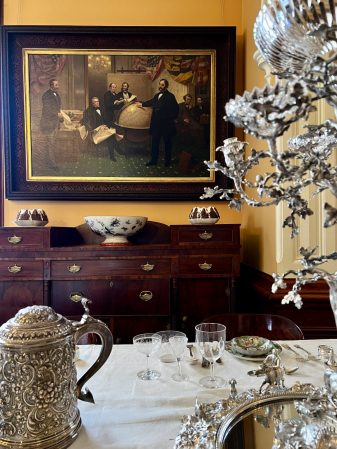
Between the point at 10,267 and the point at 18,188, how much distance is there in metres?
0.72

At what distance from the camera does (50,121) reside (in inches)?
94.7

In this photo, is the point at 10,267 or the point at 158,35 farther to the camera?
the point at 158,35

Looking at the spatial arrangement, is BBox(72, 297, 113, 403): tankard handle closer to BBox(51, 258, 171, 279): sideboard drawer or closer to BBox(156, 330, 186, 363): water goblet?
BBox(156, 330, 186, 363): water goblet

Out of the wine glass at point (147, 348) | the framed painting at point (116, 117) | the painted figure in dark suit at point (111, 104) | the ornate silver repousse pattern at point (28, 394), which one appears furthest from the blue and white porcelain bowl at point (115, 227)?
the ornate silver repousse pattern at point (28, 394)

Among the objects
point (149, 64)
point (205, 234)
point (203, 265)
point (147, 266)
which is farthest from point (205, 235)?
point (149, 64)

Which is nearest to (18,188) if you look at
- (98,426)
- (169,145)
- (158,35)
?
(169,145)

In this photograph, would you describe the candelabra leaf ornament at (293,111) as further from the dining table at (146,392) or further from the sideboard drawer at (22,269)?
the sideboard drawer at (22,269)

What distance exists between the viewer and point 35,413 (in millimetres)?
597

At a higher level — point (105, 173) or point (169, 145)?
point (169, 145)

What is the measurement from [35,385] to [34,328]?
0.33ft

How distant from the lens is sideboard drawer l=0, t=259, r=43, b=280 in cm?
193

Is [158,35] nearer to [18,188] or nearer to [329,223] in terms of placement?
[18,188]

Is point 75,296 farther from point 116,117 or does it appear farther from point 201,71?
point 201,71

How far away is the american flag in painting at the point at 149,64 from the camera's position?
7.77 feet
